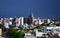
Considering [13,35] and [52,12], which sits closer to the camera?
[13,35]

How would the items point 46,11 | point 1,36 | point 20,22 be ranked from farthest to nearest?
point 46,11, point 20,22, point 1,36

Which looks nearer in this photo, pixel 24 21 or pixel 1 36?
pixel 1 36

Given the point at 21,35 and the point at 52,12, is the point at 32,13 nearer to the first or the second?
the point at 52,12

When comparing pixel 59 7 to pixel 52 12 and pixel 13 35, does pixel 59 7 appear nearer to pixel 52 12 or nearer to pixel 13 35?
pixel 52 12

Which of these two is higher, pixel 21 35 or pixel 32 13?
pixel 32 13

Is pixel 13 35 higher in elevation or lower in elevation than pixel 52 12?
lower

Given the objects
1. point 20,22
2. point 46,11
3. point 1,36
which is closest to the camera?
point 1,36

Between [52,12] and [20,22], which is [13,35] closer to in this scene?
[20,22]

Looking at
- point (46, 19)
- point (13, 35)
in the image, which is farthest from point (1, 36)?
point (46, 19)

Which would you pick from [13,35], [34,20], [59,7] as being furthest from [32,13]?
[13,35]
